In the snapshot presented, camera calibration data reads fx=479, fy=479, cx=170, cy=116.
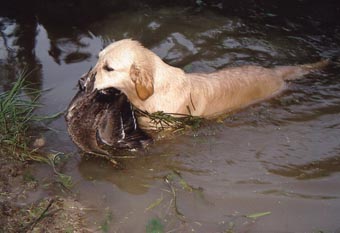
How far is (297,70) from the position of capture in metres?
6.96

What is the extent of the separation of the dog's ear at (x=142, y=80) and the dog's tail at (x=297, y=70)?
228 cm

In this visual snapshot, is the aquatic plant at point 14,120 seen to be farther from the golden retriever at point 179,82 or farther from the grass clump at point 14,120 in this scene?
the golden retriever at point 179,82

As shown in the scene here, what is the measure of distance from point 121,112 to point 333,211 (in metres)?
2.24

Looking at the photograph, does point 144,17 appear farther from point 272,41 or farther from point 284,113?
point 284,113

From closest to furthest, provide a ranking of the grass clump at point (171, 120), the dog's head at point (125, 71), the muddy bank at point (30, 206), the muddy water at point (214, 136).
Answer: the muddy bank at point (30, 206) < the muddy water at point (214, 136) < the dog's head at point (125, 71) < the grass clump at point (171, 120)

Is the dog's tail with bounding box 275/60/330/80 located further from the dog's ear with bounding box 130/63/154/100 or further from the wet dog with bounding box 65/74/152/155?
the wet dog with bounding box 65/74/152/155

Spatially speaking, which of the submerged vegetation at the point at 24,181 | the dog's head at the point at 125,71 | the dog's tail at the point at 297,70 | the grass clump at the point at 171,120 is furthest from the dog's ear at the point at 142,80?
the dog's tail at the point at 297,70

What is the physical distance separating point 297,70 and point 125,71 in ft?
9.38

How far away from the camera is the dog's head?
5293mm

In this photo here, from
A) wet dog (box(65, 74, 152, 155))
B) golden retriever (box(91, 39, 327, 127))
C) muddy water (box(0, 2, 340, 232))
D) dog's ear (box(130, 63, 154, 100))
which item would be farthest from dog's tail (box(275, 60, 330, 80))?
wet dog (box(65, 74, 152, 155))

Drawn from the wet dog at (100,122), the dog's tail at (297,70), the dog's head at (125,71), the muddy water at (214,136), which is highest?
the dog's head at (125,71)

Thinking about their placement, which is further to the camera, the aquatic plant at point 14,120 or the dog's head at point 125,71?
the dog's head at point 125,71

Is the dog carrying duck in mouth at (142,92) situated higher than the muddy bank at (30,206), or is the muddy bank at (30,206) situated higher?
the dog carrying duck in mouth at (142,92)

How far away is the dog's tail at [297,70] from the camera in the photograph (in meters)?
6.88
